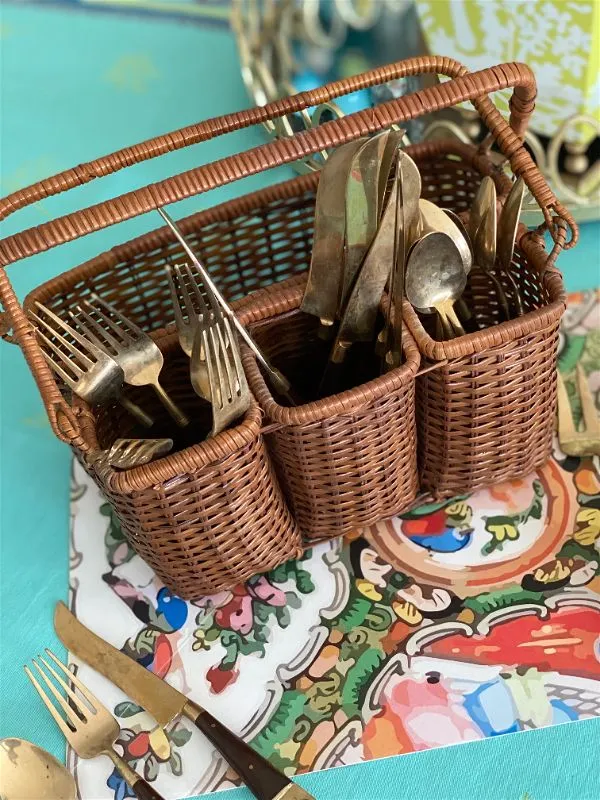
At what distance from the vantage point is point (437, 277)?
60 centimetres

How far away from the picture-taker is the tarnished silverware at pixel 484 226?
0.62 meters

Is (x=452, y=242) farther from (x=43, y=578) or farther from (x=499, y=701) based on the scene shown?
(x=43, y=578)

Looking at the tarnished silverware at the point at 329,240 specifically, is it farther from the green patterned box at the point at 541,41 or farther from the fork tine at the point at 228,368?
the green patterned box at the point at 541,41

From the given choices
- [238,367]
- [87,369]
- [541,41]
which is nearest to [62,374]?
[87,369]

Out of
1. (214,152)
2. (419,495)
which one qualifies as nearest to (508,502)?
(419,495)

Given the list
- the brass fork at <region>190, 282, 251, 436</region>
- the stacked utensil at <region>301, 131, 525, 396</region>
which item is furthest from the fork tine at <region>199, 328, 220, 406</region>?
the stacked utensil at <region>301, 131, 525, 396</region>

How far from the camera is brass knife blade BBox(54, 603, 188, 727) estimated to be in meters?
0.59

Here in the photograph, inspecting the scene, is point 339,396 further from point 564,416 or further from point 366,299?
point 564,416

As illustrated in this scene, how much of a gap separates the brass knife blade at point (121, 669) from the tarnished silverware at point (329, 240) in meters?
0.31

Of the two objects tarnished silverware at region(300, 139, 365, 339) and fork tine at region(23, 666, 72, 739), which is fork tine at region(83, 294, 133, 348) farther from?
fork tine at region(23, 666, 72, 739)

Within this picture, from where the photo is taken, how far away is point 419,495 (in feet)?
2.27

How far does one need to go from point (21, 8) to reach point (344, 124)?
3.38 feet

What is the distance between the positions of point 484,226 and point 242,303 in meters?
0.21

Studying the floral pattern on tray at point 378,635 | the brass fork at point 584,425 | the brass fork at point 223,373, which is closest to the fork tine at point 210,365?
the brass fork at point 223,373
